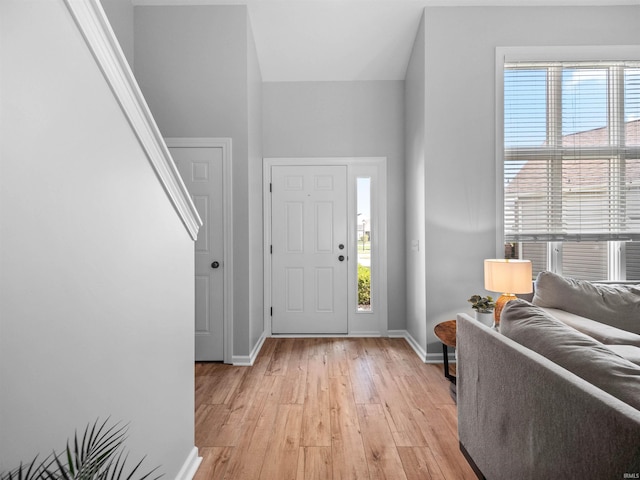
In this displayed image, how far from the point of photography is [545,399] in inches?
40.3

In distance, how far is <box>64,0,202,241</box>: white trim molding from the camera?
2.96ft

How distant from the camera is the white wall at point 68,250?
0.68 m

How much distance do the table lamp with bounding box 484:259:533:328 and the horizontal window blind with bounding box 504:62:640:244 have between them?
601mm

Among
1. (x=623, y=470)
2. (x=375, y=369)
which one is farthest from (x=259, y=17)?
(x=623, y=470)

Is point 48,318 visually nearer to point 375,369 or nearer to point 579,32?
point 375,369

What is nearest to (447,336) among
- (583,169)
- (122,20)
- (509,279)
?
(509,279)

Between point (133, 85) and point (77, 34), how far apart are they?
0.72ft

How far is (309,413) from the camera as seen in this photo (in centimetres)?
223

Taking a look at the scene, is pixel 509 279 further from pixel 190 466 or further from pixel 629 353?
pixel 190 466

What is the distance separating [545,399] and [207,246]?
272cm

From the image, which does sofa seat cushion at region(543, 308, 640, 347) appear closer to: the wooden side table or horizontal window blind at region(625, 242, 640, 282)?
the wooden side table

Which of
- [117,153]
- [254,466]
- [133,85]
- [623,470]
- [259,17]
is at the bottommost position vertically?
[254,466]

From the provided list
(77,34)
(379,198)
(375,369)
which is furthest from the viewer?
(379,198)

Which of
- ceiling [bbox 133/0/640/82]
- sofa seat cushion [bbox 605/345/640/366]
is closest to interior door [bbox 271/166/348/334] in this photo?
ceiling [bbox 133/0/640/82]
